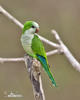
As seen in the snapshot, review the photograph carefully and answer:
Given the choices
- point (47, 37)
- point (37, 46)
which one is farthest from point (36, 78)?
point (47, 37)

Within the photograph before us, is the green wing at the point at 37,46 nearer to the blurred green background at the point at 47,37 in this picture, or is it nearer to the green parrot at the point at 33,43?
the green parrot at the point at 33,43

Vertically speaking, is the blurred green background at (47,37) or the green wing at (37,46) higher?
the blurred green background at (47,37)

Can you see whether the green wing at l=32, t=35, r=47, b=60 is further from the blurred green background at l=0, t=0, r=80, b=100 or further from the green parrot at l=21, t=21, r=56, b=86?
the blurred green background at l=0, t=0, r=80, b=100

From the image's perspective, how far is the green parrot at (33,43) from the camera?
62.5 inches

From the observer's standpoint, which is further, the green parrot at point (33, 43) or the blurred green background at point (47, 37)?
the blurred green background at point (47, 37)

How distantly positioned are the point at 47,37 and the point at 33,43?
4.99ft

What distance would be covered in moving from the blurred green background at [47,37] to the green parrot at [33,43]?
1.48m

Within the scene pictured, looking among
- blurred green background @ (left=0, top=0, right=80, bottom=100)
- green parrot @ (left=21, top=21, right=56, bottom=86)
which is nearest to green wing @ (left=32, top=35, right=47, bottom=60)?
→ green parrot @ (left=21, top=21, right=56, bottom=86)

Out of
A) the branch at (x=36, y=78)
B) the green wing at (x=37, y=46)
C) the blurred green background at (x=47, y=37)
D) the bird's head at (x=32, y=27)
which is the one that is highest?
the blurred green background at (x=47, y=37)

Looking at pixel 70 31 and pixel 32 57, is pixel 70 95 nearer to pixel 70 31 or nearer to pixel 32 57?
pixel 70 31

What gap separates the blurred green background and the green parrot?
4.85ft

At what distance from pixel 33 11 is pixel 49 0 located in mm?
158

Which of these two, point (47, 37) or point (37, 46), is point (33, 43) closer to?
point (37, 46)

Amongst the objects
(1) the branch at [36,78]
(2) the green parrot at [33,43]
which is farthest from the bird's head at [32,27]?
(1) the branch at [36,78]
